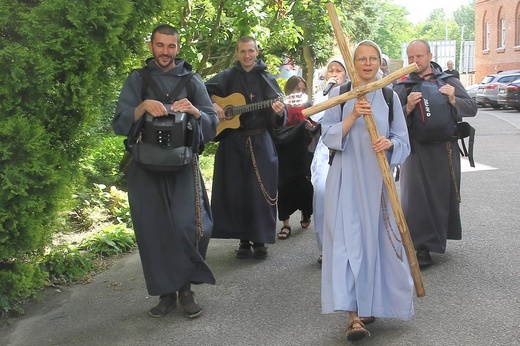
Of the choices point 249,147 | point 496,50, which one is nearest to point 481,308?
point 249,147

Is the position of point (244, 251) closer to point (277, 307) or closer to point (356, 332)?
point (277, 307)

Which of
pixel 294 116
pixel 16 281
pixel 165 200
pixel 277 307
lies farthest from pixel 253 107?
pixel 16 281

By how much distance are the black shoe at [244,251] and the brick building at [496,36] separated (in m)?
50.8

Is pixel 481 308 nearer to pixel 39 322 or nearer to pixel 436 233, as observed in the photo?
pixel 436 233

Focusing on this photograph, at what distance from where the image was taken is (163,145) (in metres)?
5.40

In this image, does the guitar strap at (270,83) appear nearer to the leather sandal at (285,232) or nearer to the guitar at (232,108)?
the guitar at (232,108)

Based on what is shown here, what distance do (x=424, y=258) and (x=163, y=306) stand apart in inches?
102

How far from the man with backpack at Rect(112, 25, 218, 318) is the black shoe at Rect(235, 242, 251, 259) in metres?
1.86

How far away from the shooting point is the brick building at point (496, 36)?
55.6m

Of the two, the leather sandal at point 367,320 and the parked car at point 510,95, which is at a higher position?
the leather sandal at point 367,320

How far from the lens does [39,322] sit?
5645 millimetres

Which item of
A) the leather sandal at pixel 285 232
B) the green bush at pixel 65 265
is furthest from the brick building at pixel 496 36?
the green bush at pixel 65 265

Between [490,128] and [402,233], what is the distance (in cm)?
2118

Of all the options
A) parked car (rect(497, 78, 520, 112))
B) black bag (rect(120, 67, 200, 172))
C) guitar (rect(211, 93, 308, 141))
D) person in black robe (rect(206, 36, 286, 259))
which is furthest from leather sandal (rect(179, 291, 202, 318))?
parked car (rect(497, 78, 520, 112))
